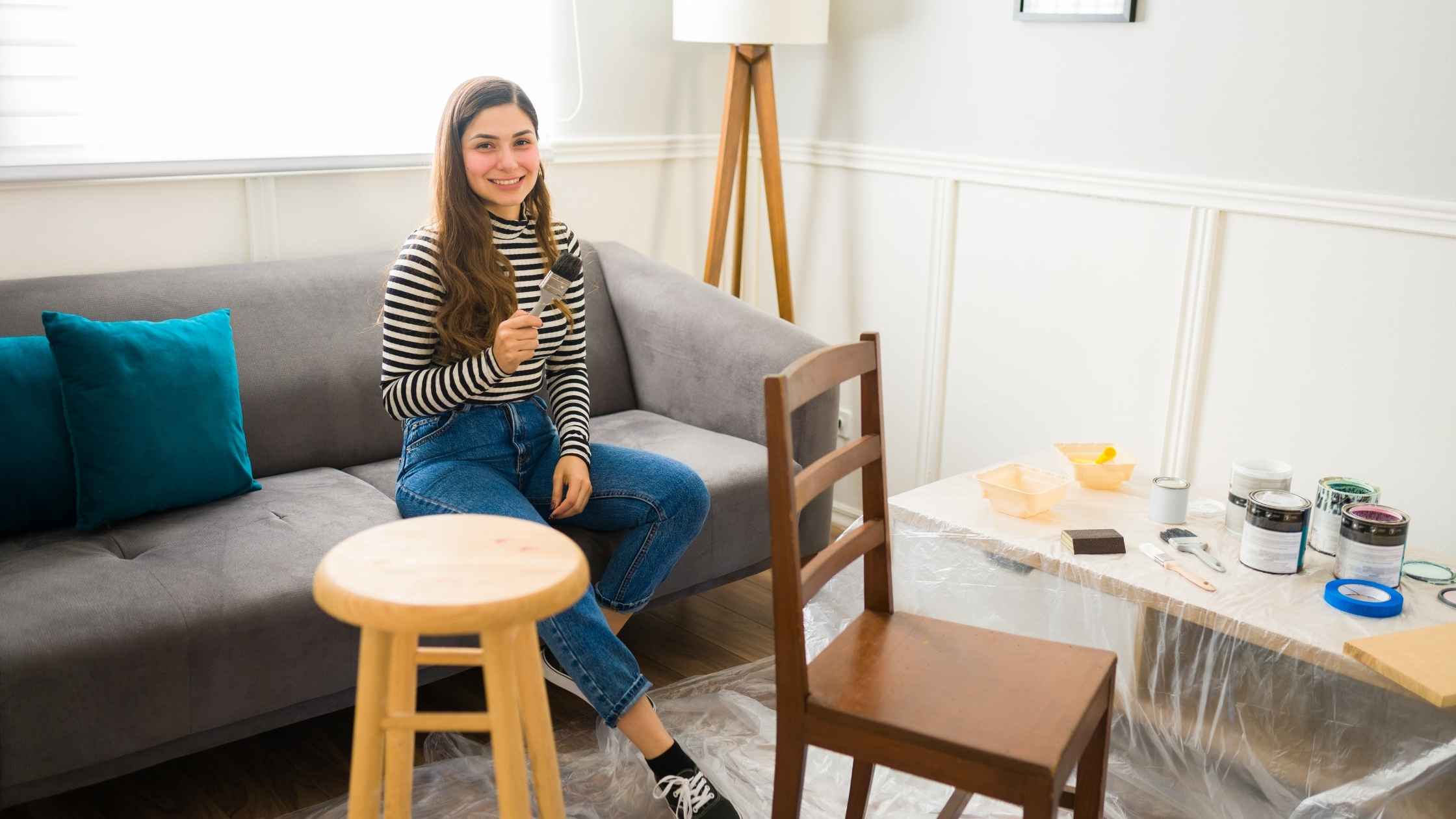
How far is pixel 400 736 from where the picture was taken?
3.93ft

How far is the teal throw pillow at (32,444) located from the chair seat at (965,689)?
1.23 metres

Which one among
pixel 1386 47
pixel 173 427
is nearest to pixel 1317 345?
pixel 1386 47

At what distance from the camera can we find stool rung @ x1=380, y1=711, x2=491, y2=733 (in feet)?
3.75

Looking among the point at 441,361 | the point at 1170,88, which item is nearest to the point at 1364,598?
the point at 1170,88

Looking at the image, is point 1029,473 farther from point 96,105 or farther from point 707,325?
point 96,105

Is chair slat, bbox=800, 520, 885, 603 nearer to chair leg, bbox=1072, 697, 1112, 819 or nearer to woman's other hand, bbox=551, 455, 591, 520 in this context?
chair leg, bbox=1072, 697, 1112, 819

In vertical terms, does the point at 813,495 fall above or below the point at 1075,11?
below

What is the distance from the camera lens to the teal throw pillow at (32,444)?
6.10 feet

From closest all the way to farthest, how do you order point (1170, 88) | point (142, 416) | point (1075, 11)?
point (142, 416)
point (1170, 88)
point (1075, 11)

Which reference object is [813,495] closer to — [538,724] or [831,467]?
[831,467]

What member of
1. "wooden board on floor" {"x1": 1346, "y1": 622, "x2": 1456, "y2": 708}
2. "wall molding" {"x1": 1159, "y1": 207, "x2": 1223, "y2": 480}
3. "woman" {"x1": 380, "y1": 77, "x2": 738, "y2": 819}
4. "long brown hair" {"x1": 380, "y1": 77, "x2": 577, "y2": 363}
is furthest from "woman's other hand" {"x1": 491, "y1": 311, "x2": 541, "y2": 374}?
"wall molding" {"x1": 1159, "y1": 207, "x2": 1223, "y2": 480}

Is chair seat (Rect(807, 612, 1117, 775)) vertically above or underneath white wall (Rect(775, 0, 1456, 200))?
underneath

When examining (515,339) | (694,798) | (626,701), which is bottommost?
(694,798)

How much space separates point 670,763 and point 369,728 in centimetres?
68
